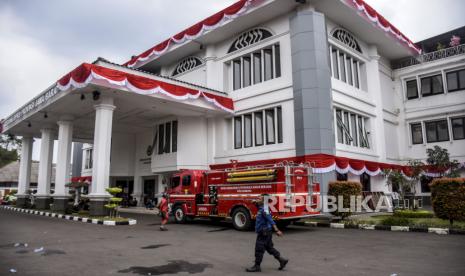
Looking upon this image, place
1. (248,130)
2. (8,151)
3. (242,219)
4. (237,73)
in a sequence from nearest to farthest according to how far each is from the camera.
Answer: (242,219) → (248,130) → (237,73) → (8,151)

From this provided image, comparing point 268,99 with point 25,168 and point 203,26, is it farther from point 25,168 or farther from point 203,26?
point 25,168

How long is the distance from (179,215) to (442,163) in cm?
1529

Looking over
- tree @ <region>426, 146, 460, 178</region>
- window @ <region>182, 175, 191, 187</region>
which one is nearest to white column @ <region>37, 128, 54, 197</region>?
window @ <region>182, 175, 191, 187</region>

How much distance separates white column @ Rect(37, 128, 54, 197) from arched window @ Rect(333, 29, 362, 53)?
20648 mm

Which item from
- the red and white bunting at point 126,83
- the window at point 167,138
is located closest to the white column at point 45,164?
the window at point 167,138

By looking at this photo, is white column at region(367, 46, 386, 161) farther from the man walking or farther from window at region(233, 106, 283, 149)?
the man walking

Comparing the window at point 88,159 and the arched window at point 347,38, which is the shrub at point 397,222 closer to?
the arched window at point 347,38

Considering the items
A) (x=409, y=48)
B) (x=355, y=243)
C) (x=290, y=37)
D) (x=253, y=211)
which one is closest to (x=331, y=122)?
(x=290, y=37)

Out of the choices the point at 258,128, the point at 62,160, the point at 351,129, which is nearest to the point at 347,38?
the point at 351,129

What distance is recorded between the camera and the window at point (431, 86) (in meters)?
23.3

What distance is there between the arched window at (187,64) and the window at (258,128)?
556 centimetres

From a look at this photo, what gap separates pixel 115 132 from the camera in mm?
28391

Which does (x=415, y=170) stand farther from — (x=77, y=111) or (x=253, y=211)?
(x=77, y=111)

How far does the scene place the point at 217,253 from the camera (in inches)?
328
